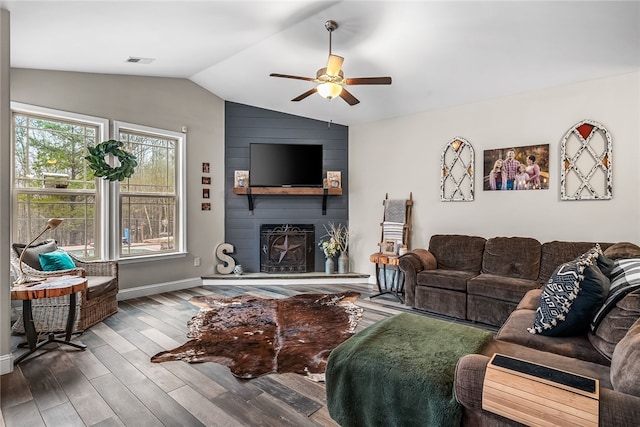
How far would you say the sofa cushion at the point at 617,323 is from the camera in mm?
1649

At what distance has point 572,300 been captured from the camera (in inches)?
77.0

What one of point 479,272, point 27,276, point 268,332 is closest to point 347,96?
point 268,332

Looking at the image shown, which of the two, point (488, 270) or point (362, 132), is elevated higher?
point (362, 132)

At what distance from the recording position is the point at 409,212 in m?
5.19

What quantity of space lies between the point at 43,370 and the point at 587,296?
12.3 ft

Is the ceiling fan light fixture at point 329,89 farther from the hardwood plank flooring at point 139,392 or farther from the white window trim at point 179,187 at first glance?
the white window trim at point 179,187

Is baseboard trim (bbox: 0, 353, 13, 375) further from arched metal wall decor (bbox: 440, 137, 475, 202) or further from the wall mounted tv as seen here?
arched metal wall decor (bbox: 440, 137, 475, 202)

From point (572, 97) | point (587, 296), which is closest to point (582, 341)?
point (587, 296)

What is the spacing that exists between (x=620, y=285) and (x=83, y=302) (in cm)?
430

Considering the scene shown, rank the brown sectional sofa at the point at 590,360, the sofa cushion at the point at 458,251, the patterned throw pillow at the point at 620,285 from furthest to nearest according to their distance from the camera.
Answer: the sofa cushion at the point at 458,251 < the patterned throw pillow at the point at 620,285 < the brown sectional sofa at the point at 590,360

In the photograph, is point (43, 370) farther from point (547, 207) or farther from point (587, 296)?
point (547, 207)

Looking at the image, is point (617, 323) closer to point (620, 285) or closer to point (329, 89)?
point (620, 285)

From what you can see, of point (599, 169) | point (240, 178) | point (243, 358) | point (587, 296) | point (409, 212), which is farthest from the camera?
point (240, 178)

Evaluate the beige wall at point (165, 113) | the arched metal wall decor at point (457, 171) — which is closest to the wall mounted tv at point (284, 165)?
the beige wall at point (165, 113)
